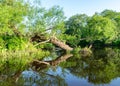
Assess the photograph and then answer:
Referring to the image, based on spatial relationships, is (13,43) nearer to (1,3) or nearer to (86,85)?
(1,3)

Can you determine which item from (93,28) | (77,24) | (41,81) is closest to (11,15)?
(41,81)

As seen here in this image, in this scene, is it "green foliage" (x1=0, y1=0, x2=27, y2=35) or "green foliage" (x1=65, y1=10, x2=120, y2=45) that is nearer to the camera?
"green foliage" (x1=0, y1=0, x2=27, y2=35)

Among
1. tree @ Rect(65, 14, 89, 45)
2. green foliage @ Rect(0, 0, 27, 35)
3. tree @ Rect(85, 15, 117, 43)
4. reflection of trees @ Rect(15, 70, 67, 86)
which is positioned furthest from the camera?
tree @ Rect(65, 14, 89, 45)

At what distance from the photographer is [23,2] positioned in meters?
34.8

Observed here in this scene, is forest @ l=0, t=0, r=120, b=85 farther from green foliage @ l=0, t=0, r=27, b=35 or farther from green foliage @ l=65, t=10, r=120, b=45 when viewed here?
green foliage @ l=65, t=10, r=120, b=45

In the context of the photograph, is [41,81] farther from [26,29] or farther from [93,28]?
[93,28]

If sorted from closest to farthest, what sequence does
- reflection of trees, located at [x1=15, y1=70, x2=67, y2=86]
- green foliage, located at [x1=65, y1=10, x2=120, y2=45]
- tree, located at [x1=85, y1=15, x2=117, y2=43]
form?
reflection of trees, located at [x1=15, y1=70, x2=67, y2=86]
tree, located at [x1=85, y1=15, x2=117, y2=43]
green foliage, located at [x1=65, y1=10, x2=120, y2=45]

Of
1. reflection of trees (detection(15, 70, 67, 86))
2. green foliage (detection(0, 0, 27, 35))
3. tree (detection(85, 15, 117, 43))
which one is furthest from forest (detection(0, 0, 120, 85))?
reflection of trees (detection(15, 70, 67, 86))

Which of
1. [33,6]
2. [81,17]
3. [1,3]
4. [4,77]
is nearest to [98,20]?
[81,17]

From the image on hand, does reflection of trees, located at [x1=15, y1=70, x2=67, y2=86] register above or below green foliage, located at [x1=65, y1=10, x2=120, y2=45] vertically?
below

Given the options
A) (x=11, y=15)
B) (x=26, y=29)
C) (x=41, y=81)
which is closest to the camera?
(x=41, y=81)

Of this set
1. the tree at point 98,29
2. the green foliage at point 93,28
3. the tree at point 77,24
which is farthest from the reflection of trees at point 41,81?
the tree at point 77,24

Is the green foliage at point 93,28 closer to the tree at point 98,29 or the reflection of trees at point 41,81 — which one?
the tree at point 98,29

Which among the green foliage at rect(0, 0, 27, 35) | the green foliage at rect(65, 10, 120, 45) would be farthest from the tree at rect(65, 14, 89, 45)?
the green foliage at rect(0, 0, 27, 35)
